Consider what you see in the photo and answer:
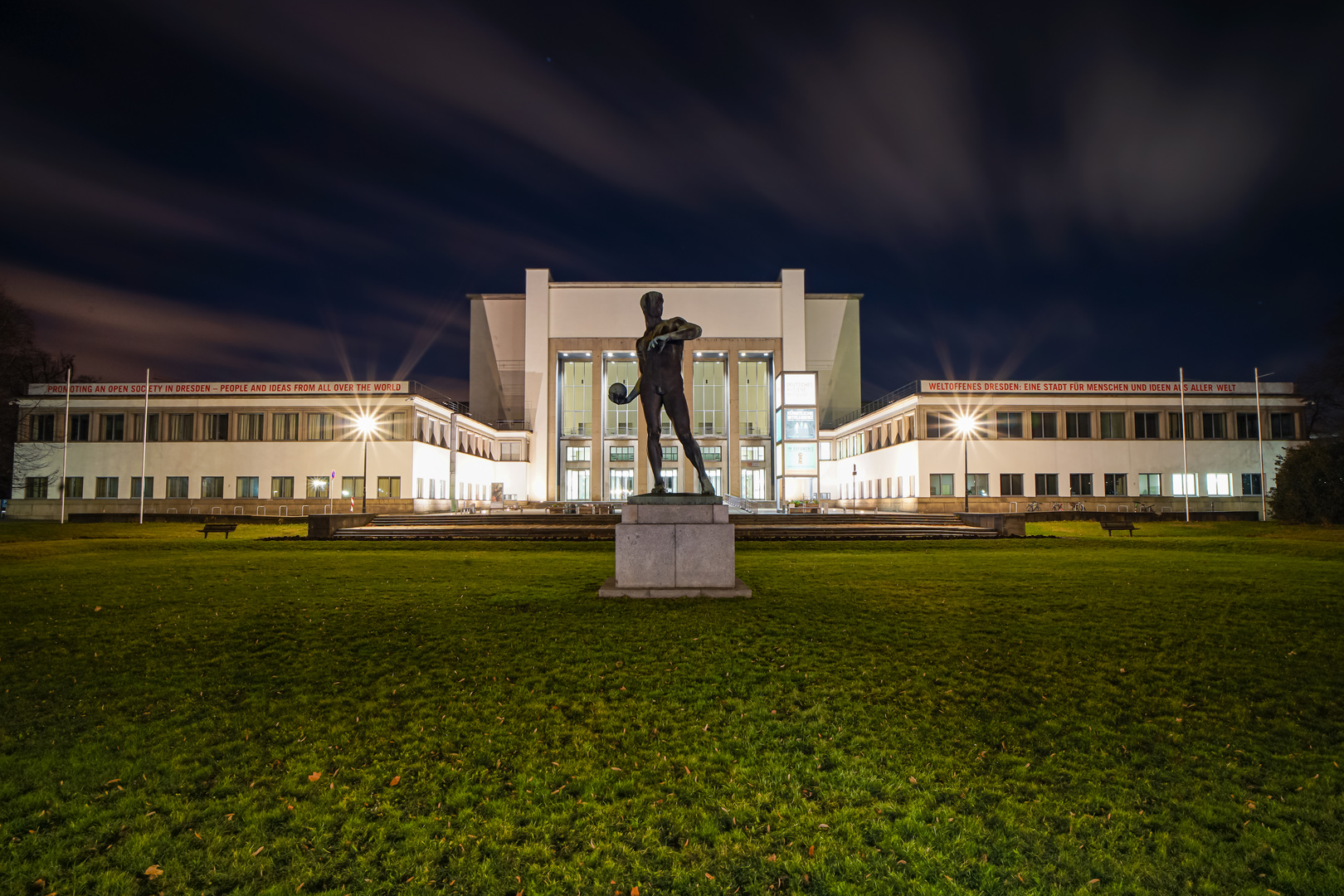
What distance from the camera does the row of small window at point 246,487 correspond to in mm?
53469

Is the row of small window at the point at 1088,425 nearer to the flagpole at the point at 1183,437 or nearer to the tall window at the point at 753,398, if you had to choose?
the flagpole at the point at 1183,437

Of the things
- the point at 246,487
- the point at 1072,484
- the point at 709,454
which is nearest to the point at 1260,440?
the point at 1072,484

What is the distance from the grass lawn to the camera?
412 centimetres

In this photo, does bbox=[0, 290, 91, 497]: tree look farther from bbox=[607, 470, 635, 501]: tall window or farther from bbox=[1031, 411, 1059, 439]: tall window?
bbox=[1031, 411, 1059, 439]: tall window

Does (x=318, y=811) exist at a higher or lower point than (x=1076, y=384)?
lower

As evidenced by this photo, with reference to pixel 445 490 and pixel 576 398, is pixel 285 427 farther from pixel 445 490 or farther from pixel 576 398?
pixel 576 398

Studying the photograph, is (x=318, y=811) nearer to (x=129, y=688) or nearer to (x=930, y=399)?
(x=129, y=688)

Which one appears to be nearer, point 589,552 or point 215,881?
point 215,881

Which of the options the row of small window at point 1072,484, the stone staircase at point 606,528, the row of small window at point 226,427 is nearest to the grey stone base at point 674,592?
the stone staircase at point 606,528

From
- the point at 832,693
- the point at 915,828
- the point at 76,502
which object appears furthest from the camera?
the point at 76,502

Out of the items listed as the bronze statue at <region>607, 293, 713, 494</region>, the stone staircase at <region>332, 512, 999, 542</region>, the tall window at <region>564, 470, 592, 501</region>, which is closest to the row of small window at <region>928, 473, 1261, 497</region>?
the stone staircase at <region>332, 512, 999, 542</region>

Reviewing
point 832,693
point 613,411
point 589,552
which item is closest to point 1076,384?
point 613,411

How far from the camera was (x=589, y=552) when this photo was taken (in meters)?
22.8

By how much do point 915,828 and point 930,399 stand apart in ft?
178
